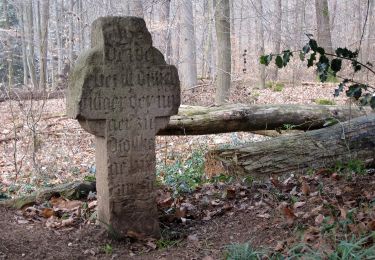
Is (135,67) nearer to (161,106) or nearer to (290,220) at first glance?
(161,106)

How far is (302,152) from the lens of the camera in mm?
5906

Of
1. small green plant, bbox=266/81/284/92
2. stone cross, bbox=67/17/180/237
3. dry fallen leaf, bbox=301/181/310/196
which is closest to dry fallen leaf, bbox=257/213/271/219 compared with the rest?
dry fallen leaf, bbox=301/181/310/196

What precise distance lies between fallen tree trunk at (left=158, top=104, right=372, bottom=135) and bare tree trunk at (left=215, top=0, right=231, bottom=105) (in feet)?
12.7

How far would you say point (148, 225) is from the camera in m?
4.48

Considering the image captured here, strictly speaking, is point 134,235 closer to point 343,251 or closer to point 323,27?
point 343,251

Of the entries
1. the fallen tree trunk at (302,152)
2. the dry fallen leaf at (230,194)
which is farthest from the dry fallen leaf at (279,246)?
the fallen tree trunk at (302,152)

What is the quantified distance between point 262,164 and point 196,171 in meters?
1.19

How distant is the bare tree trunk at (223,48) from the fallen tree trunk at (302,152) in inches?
217

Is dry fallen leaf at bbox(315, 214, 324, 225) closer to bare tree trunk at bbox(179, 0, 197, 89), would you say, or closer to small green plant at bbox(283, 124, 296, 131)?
small green plant at bbox(283, 124, 296, 131)

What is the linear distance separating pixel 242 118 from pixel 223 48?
4.81 m

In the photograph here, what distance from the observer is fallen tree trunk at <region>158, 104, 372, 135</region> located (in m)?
7.03

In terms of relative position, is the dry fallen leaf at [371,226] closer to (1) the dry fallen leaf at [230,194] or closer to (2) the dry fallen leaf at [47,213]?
(1) the dry fallen leaf at [230,194]

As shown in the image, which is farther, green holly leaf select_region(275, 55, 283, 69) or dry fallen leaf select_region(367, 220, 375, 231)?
→ green holly leaf select_region(275, 55, 283, 69)

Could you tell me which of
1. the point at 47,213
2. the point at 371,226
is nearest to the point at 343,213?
the point at 371,226
